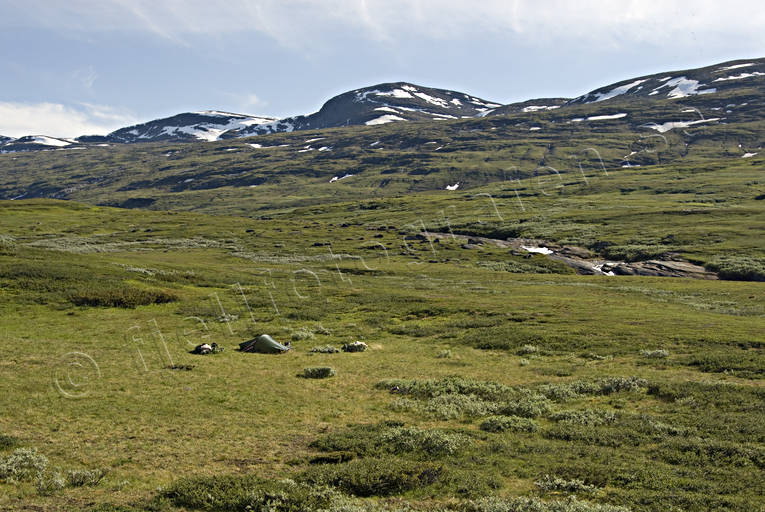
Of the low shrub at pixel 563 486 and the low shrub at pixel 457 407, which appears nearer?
the low shrub at pixel 563 486

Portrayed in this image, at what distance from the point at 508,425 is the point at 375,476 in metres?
7.13

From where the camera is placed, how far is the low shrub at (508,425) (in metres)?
19.1

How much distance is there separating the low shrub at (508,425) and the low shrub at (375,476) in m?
4.78

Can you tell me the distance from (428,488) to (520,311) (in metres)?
35.2

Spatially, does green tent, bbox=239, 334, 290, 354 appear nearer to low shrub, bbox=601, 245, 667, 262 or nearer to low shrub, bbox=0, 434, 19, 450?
low shrub, bbox=0, 434, 19, 450

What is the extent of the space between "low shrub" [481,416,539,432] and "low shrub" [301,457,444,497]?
4.78 m

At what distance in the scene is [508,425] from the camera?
19.3 meters

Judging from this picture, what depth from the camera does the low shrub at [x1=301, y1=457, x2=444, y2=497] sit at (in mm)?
14156

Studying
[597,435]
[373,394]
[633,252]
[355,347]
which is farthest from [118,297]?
[633,252]

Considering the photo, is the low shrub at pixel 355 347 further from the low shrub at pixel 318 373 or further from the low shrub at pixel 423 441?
the low shrub at pixel 423 441

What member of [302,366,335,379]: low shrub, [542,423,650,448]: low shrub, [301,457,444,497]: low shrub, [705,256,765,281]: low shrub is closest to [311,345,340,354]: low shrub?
[302,366,335,379]: low shrub

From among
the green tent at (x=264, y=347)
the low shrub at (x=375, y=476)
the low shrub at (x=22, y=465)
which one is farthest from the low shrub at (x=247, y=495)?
the green tent at (x=264, y=347)

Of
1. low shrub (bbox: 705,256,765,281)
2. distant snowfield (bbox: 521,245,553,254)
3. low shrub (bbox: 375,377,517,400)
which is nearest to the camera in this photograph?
low shrub (bbox: 375,377,517,400)

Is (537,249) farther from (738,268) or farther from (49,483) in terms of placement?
(49,483)
